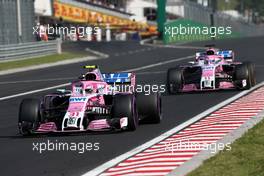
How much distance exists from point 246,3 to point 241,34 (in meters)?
69.3

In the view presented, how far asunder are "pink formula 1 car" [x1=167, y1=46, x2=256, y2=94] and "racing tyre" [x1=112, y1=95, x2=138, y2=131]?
6.92 meters

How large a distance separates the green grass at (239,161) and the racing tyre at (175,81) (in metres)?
9.04

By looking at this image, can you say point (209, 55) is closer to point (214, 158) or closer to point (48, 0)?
point (214, 158)

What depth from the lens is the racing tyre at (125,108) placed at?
40.4 ft

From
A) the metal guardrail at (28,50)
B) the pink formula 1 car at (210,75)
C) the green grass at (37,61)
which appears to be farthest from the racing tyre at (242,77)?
the metal guardrail at (28,50)

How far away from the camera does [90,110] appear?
1262 cm

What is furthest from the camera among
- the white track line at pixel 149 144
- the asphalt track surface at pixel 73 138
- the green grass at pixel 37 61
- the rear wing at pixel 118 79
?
the green grass at pixel 37 61

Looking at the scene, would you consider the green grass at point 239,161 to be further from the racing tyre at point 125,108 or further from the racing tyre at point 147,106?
the racing tyre at point 147,106

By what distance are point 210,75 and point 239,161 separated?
10.4m

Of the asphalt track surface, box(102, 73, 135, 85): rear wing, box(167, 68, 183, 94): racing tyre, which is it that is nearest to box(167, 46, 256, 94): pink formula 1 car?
box(167, 68, 183, 94): racing tyre

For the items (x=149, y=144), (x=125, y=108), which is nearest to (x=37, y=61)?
(x=125, y=108)

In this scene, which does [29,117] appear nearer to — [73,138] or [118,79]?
[73,138]

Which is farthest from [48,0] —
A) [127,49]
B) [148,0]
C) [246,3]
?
[246,3]

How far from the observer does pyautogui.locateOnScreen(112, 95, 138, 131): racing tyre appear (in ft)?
40.4
